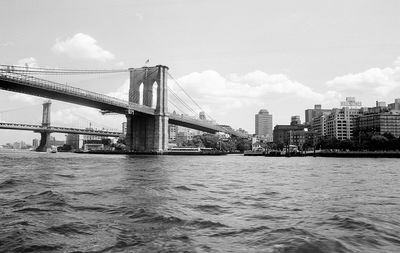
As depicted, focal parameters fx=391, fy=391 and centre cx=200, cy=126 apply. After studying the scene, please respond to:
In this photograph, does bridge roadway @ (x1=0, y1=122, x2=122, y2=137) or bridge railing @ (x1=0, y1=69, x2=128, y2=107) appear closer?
bridge railing @ (x1=0, y1=69, x2=128, y2=107)

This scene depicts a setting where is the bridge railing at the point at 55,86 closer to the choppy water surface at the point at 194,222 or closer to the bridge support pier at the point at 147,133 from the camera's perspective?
the bridge support pier at the point at 147,133

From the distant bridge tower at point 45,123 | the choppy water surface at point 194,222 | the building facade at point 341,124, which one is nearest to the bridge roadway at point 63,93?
the choppy water surface at point 194,222

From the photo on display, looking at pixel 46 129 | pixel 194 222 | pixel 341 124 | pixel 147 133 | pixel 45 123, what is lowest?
pixel 194 222

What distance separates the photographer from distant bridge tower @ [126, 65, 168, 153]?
273ft

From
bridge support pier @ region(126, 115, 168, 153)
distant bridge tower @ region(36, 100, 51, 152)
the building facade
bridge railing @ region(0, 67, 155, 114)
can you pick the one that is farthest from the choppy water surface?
the building facade

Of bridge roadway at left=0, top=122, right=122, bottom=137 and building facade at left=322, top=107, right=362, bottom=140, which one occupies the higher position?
building facade at left=322, top=107, right=362, bottom=140

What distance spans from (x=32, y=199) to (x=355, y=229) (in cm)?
890

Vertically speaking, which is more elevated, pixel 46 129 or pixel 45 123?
pixel 45 123

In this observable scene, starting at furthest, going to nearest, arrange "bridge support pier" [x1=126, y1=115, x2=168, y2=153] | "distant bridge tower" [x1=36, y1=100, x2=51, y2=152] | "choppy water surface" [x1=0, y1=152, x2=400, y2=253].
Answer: "distant bridge tower" [x1=36, y1=100, x2=51, y2=152] → "bridge support pier" [x1=126, y1=115, x2=168, y2=153] → "choppy water surface" [x1=0, y1=152, x2=400, y2=253]

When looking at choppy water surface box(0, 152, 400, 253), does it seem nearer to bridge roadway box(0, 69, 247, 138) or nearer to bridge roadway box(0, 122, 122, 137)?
bridge roadway box(0, 69, 247, 138)

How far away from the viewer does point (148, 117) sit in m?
85.5

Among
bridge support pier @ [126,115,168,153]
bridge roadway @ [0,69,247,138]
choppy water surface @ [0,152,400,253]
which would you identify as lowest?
choppy water surface @ [0,152,400,253]

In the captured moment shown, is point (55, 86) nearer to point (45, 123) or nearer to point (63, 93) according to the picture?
point (63, 93)

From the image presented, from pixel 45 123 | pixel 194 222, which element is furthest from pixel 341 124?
pixel 194 222
